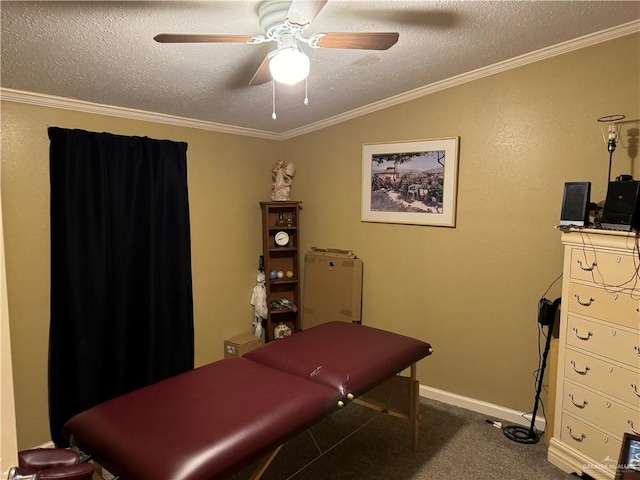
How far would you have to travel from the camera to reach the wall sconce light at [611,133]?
221 centimetres

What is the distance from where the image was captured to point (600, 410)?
2.10 metres

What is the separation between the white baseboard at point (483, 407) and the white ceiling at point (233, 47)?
7.99ft

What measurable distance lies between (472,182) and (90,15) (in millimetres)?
2491

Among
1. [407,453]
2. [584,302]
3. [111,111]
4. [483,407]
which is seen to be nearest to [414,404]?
[407,453]

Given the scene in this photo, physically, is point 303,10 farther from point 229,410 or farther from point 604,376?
point 604,376

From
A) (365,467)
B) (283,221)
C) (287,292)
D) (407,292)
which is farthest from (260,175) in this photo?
(365,467)

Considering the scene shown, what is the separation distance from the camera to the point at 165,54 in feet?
6.67

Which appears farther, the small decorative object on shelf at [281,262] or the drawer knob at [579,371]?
the small decorative object on shelf at [281,262]

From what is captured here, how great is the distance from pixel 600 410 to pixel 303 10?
2444 millimetres

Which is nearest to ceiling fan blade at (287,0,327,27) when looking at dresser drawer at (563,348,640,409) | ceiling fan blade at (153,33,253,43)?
ceiling fan blade at (153,33,253,43)

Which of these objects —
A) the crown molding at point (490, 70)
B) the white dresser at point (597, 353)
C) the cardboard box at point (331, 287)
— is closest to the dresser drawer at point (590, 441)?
the white dresser at point (597, 353)

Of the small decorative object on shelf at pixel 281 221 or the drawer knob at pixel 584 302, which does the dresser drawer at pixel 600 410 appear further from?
the small decorative object on shelf at pixel 281 221

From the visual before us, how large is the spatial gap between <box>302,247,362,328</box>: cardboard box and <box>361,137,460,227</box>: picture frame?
472mm

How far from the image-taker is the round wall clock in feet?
12.7
